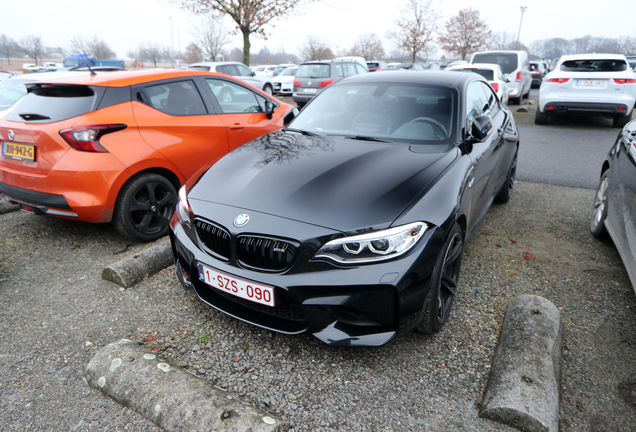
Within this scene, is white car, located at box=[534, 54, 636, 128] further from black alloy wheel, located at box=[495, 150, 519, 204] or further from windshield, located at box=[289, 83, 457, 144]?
windshield, located at box=[289, 83, 457, 144]

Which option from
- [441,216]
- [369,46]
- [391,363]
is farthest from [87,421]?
[369,46]

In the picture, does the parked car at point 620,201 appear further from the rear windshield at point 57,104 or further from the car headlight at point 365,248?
the rear windshield at point 57,104

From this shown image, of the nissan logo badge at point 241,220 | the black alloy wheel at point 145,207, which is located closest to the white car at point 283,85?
the black alloy wheel at point 145,207

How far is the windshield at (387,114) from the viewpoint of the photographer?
3238 millimetres

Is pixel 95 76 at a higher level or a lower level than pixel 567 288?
→ higher

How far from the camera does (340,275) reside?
2111mm

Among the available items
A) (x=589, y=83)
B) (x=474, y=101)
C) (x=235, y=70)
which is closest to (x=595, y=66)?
(x=589, y=83)

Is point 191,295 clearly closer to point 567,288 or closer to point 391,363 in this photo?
point 391,363

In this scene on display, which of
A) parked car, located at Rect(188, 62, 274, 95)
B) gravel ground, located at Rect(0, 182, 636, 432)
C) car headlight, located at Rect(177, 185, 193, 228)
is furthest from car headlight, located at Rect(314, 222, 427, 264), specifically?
parked car, located at Rect(188, 62, 274, 95)

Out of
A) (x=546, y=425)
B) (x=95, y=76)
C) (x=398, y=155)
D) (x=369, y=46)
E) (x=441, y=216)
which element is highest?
(x=369, y=46)

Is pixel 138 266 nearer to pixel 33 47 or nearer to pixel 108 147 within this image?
pixel 108 147

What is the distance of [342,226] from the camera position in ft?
7.16

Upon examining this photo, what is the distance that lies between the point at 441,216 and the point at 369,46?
67807 mm

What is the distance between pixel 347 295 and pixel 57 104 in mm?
3162
